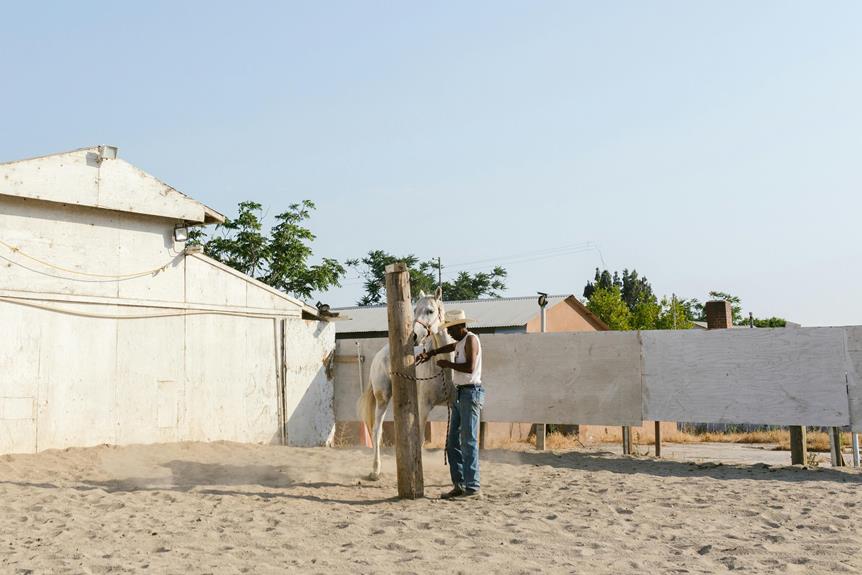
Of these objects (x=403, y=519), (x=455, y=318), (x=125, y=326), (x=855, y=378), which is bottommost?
(x=403, y=519)

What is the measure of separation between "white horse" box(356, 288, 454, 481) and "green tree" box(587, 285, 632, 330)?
90.3 feet

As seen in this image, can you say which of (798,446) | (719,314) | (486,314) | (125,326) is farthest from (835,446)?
(486,314)

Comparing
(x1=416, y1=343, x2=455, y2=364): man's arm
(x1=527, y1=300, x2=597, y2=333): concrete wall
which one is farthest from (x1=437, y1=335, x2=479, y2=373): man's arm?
(x1=527, y1=300, x2=597, y2=333): concrete wall

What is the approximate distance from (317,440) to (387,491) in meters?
6.16

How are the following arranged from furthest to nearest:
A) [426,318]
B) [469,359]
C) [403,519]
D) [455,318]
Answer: [426,318] < [455,318] < [469,359] < [403,519]

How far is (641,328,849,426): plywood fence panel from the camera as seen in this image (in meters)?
11.7

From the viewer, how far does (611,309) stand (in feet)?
129

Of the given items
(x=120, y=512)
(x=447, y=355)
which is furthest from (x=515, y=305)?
(x=120, y=512)

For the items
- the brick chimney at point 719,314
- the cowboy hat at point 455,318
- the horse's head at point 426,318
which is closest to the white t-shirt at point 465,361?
the cowboy hat at point 455,318

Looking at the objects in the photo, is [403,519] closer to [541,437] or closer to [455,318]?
[455,318]

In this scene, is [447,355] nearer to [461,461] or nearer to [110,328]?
[461,461]

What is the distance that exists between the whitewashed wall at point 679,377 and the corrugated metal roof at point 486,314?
9.86 m

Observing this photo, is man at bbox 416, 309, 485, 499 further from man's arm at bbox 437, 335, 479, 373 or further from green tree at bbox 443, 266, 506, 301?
green tree at bbox 443, 266, 506, 301

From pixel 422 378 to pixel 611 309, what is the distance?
30.8 m
